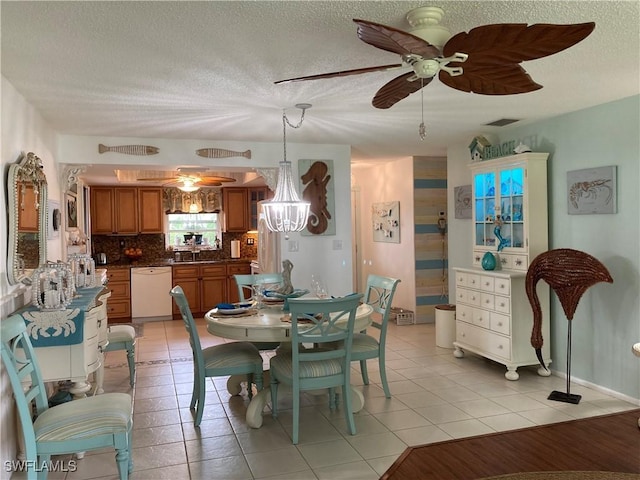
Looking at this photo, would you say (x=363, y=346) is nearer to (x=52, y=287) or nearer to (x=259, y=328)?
(x=259, y=328)

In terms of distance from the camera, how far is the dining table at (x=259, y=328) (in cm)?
354

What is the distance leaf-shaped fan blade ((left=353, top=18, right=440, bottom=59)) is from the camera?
1.92 m

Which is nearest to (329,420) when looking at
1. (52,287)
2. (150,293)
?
(52,287)

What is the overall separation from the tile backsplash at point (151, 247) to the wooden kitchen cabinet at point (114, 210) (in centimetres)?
30

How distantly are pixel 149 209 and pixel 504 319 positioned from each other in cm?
590

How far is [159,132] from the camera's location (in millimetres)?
4988

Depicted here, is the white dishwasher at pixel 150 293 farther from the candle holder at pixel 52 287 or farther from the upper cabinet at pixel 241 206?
the candle holder at pixel 52 287

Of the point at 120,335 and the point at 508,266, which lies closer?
the point at 120,335

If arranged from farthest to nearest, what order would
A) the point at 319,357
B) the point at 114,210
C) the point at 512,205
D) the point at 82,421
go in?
the point at 114,210
the point at 512,205
the point at 319,357
the point at 82,421

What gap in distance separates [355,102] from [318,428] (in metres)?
2.40

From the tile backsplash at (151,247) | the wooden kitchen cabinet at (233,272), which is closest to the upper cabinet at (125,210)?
the tile backsplash at (151,247)

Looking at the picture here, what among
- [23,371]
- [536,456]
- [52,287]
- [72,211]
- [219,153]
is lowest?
[536,456]

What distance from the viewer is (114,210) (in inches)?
326

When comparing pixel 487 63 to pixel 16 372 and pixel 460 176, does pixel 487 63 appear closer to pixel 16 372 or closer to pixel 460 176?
pixel 16 372
